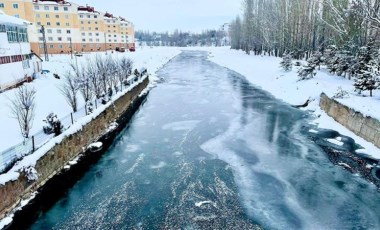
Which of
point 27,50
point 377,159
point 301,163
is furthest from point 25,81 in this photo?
point 377,159

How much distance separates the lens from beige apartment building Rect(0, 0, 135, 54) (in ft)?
173

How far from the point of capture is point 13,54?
90.6ft

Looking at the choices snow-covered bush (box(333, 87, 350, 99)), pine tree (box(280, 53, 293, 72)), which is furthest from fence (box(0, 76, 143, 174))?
pine tree (box(280, 53, 293, 72))

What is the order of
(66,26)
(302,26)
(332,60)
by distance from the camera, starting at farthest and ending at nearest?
(66,26) → (302,26) → (332,60)

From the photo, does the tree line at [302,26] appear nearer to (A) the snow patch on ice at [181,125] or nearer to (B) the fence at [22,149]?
(A) the snow patch on ice at [181,125]

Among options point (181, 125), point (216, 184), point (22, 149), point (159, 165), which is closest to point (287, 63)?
point (181, 125)

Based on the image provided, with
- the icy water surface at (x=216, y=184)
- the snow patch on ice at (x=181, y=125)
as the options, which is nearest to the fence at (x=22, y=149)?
the icy water surface at (x=216, y=184)

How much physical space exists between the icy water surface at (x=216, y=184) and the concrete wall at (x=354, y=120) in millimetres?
2207

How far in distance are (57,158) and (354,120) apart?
1592 centimetres

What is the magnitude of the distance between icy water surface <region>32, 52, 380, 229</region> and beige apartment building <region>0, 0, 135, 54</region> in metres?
43.1

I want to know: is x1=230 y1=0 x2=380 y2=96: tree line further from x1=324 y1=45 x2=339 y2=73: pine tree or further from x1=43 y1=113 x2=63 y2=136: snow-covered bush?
x1=43 y1=113 x2=63 y2=136: snow-covered bush

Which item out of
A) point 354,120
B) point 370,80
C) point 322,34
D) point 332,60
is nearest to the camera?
point 354,120

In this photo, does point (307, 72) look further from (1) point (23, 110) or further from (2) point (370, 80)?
(1) point (23, 110)

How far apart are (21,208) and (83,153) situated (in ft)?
17.4
